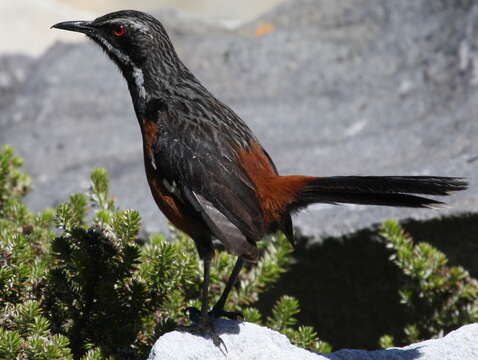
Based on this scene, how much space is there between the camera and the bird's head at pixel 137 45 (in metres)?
4.60

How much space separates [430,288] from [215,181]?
1.60 m

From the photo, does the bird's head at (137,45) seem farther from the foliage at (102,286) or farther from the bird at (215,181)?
the foliage at (102,286)

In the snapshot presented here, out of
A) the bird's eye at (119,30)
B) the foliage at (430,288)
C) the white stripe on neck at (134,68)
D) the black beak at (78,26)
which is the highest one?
the black beak at (78,26)

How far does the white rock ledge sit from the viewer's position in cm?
361

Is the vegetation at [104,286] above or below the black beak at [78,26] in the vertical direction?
below

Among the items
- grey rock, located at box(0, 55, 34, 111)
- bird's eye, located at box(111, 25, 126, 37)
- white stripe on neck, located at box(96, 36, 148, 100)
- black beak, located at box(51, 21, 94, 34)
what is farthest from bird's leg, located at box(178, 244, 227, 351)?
grey rock, located at box(0, 55, 34, 111)

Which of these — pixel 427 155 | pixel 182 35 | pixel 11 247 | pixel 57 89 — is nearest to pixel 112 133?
pixel 57 89

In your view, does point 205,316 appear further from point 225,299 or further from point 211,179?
point 211,179

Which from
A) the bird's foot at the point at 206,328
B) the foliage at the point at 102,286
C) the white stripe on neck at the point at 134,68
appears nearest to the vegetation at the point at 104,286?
the foliage at the point at 102,286

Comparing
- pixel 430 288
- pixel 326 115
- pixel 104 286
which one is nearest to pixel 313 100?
pixel 326 115

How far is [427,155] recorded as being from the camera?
6566mm

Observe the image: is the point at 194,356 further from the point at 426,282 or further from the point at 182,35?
the point at 182,35

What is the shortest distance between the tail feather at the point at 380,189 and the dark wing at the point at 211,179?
0.29 meters

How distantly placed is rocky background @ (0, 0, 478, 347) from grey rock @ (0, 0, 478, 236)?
0.02 metres
